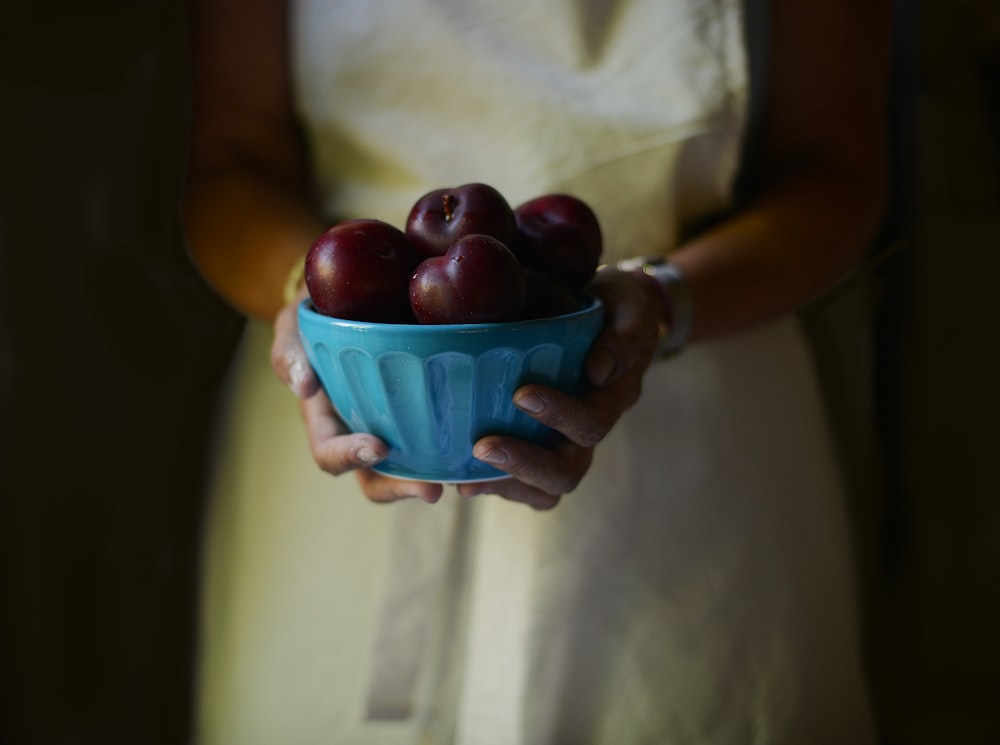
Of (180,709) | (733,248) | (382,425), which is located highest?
(733,248)

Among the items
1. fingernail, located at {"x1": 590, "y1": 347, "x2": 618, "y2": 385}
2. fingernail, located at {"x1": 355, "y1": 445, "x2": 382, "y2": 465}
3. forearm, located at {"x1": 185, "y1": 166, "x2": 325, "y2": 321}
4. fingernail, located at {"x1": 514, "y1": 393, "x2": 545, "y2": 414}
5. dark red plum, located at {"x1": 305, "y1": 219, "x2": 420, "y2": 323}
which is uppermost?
forearm, located at {"x1": 185, "y1": 166, "x2": 325, "y2": 321}

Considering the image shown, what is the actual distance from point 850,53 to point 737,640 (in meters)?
0.30

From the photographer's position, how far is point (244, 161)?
46 cm

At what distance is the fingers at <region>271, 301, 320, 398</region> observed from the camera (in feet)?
1.06

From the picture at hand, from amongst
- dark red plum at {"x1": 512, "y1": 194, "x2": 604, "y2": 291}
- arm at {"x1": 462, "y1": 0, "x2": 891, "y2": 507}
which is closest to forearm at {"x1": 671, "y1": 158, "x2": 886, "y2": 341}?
arm at {"x1": 462, "y1": 0, "x2": 891, "y2": 507}

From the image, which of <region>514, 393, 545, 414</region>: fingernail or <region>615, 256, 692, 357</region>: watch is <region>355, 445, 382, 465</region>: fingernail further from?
<region>615, 256, 692, 357</region>: watch

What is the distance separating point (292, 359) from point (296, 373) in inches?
0.5

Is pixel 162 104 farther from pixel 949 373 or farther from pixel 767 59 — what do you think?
pixel 949 373

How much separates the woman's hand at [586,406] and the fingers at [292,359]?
2.9 inches

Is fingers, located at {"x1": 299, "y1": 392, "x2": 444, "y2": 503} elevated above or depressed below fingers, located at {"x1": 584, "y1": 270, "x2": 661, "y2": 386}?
below

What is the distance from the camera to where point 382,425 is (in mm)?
301

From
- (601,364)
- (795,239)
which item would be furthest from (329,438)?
(795,239)

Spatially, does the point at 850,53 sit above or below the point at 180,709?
above

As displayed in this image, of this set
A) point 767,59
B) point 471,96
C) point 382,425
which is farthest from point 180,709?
point 767,59
